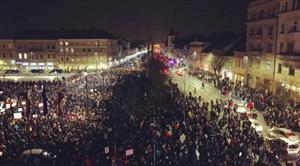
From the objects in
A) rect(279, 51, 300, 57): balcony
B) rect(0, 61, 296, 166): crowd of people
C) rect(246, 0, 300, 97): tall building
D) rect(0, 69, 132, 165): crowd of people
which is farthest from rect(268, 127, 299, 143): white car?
rect(279, 51, 300, 57): balcony

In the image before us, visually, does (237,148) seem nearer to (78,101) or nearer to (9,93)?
(78,101)

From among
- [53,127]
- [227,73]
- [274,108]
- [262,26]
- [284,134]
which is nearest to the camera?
[284,134]

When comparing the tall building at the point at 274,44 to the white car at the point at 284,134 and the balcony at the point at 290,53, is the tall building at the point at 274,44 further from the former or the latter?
the white car at the point at 284,134

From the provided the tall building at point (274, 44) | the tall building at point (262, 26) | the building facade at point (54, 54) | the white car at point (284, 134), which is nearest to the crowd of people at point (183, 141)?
the white car at point (284, 134)

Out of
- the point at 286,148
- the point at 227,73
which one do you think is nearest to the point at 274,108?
the point at 286,148

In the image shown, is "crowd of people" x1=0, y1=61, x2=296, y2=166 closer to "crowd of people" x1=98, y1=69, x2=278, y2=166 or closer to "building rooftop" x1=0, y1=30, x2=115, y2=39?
"crowd of people" x1=98, y1=69, x2=278, y2=166

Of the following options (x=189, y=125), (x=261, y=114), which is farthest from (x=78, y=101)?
(x=261, y=114)

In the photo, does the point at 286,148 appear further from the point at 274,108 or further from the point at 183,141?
the point at 274,108

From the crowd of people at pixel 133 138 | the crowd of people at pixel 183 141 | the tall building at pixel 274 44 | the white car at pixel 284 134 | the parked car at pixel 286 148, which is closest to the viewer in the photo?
the crowd of people at pixel 183 141
